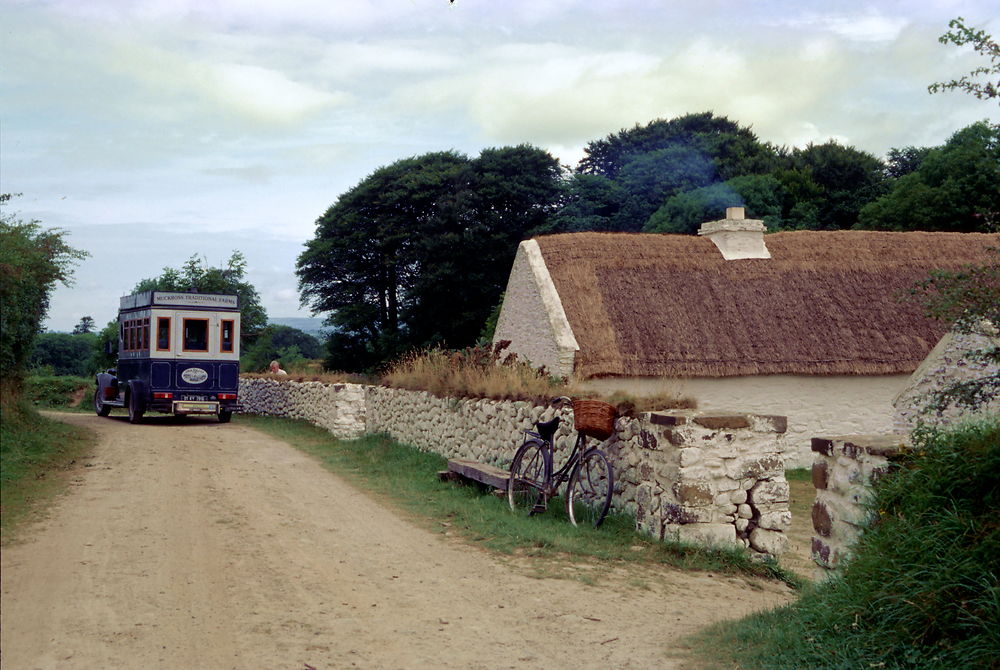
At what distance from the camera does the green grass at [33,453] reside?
7.30m

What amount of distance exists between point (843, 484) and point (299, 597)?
3.88m

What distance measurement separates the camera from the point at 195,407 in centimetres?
2039

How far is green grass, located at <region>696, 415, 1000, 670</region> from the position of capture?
432cm

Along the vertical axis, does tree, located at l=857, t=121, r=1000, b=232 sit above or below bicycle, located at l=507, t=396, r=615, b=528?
above

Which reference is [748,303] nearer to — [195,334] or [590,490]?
[590,490]

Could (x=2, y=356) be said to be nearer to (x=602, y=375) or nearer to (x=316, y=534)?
(x=316, y=534)

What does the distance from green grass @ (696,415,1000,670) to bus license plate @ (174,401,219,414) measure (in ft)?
55.5

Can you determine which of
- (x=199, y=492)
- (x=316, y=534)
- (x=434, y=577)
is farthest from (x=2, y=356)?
(x=434, y=577)

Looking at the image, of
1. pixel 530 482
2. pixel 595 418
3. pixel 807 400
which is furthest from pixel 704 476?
pixel 807 400

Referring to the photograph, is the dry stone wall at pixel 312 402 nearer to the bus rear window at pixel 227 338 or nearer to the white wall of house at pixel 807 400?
the bus rear window at pixel 227 338

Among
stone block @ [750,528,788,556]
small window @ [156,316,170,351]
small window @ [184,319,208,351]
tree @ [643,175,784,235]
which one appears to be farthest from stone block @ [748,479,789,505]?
tree @ [643,175,784,235]

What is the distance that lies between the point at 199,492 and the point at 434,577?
169 inches

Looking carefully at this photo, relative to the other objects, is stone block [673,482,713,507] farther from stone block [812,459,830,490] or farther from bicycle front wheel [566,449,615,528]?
stone block [812,459,830,490]

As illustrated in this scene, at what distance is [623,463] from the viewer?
9.26 meters
